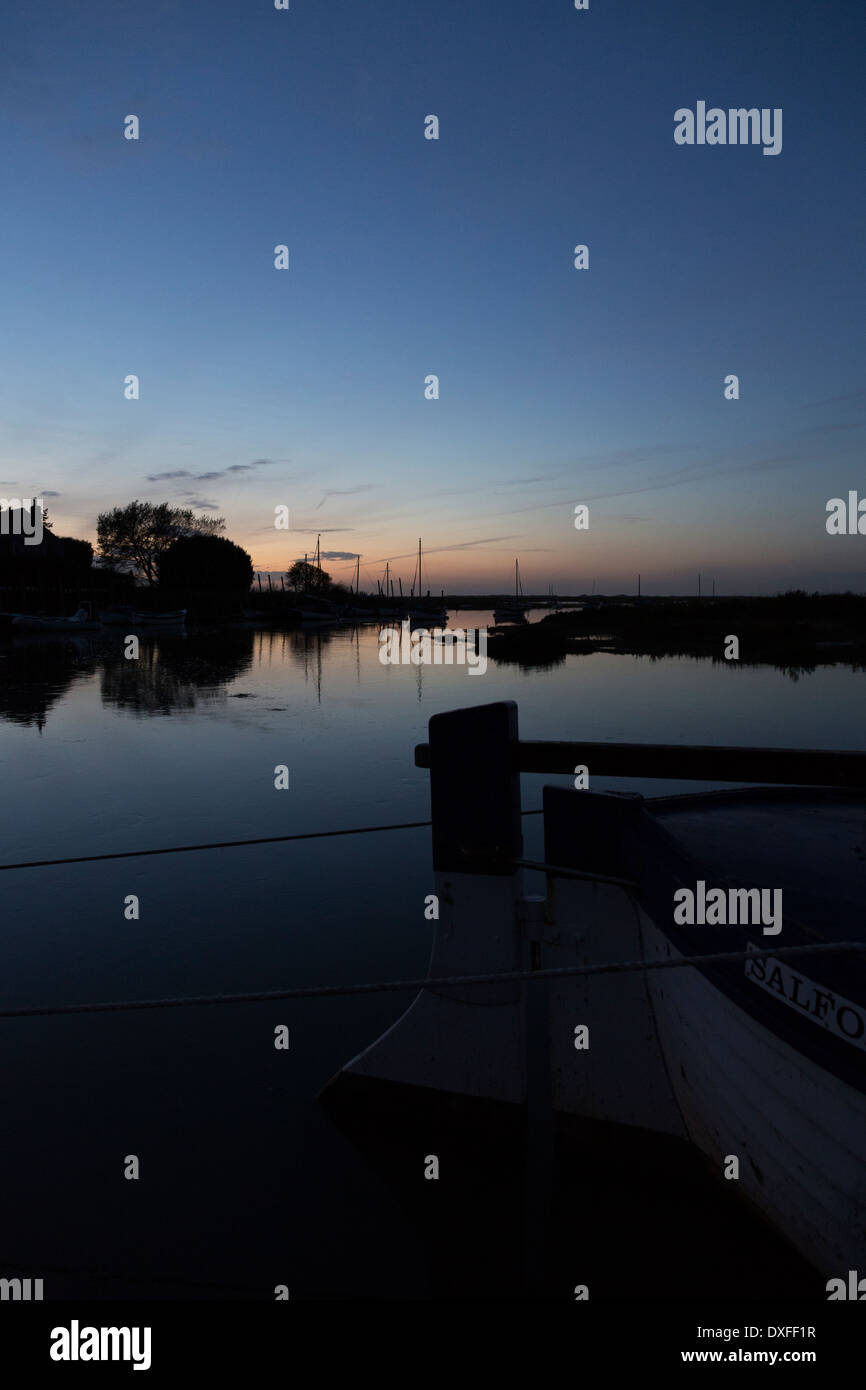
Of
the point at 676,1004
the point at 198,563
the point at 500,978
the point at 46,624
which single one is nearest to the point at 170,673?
the point at 46,624

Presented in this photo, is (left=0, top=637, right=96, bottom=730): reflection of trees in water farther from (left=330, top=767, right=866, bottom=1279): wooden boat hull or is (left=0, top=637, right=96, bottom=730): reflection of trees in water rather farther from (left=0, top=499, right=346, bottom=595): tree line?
(left=0, top=499, right=346, bottom=595): tree line

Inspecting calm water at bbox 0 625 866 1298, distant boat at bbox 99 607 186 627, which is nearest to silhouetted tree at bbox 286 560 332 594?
distant boat at bbox 99 607 186 627

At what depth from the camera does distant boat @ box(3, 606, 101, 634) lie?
5853cm

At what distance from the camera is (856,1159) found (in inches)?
108

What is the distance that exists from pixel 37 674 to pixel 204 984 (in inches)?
1201

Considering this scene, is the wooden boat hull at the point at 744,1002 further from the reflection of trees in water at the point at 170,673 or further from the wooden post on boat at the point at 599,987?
the reflection of trees in water at the point at 170,673

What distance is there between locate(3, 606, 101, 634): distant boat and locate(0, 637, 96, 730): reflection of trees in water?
5271 millimetres

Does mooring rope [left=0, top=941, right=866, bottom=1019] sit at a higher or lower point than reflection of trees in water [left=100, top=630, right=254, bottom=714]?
lower

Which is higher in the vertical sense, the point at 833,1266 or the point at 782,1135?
the point at 782,1135

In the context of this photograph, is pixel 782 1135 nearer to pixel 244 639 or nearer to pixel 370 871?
pixel 370 871

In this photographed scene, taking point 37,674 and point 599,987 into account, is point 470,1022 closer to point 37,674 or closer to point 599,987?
point 599,987

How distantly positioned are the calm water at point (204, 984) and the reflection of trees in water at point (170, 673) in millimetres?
5254

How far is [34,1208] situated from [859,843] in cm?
467

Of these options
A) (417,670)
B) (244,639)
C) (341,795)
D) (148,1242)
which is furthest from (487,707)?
(244,639)
